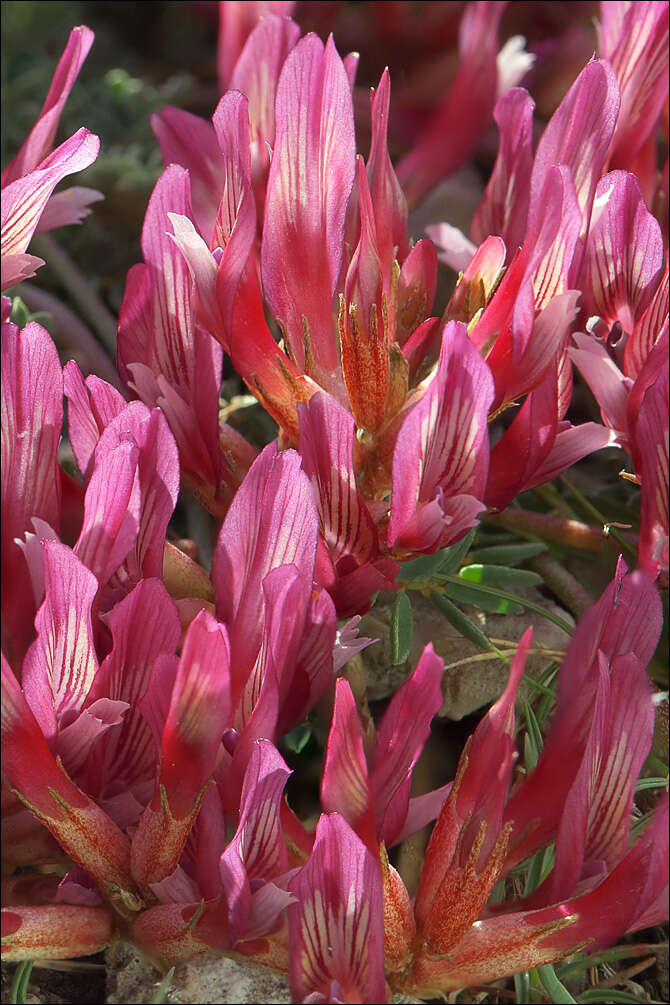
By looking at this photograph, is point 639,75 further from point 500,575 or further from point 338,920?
point 338,920

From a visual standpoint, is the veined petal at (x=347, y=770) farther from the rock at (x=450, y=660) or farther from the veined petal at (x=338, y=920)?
the rock at (x=450, y=660)

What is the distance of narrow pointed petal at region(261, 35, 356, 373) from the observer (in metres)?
0.61

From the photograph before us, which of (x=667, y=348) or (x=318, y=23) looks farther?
(x=318, y=23)

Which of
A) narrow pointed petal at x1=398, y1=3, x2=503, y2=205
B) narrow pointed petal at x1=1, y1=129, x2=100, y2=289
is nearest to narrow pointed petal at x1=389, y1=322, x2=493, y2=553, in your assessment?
narrow pointed petal at x1=1, y1=129, x2=100, y2=289

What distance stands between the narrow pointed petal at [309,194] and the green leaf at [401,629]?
0.15 m

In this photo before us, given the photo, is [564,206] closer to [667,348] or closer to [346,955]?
[667,348]

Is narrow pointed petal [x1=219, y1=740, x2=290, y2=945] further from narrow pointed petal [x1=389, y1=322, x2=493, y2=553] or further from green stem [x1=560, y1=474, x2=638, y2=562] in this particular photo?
green stem [x1=560, y1=474, x2=638, y2=562]

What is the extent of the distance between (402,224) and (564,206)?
0.14 m

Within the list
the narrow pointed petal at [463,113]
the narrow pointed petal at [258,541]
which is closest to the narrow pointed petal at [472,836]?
the narrow pointed petal at [258,541]

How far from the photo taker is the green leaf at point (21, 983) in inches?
22.9

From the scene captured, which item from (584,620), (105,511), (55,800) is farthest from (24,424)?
(584,620)

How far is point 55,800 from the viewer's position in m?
0.53

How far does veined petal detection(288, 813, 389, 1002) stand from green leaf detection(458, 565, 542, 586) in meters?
0.28

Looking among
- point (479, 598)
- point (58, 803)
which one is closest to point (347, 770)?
point (58, 803)
